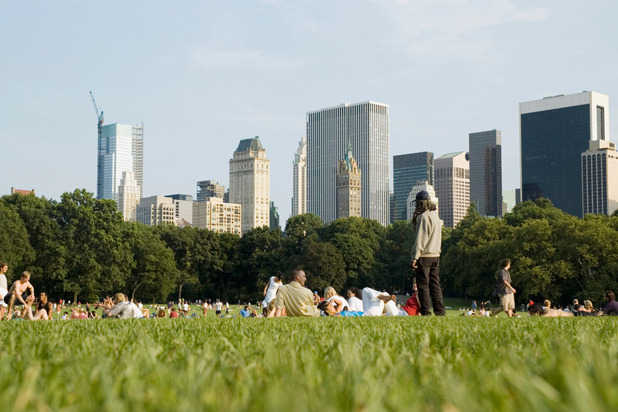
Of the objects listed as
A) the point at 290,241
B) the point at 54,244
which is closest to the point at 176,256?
the point at 290,241

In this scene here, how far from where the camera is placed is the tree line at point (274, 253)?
72.2 meters

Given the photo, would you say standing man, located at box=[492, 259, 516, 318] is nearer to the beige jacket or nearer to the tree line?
the beige jacket

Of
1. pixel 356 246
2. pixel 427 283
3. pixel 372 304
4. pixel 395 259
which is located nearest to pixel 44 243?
pixel 356 246

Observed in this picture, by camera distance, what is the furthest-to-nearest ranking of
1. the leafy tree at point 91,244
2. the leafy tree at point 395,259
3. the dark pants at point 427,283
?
the leafy tree at point 395,259 → the leafy tree at point 91,244 → the dark pants at point 427,283

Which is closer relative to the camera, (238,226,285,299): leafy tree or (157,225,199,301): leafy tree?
(157,225,199,301): leafy tree

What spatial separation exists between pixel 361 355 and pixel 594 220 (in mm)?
77015

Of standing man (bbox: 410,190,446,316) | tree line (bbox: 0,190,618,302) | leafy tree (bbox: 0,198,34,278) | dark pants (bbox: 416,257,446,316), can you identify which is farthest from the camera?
tree line (bbox: 0,190,618,302)

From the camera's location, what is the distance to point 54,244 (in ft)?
250

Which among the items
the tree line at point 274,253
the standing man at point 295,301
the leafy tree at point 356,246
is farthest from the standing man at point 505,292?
the leafy tree at point 356,246

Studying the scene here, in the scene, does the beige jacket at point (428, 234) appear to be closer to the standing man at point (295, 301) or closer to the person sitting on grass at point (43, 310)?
the standing man at point (295, 301)

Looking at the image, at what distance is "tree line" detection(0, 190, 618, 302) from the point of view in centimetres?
7219

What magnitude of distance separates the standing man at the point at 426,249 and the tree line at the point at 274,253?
5803 centimetres

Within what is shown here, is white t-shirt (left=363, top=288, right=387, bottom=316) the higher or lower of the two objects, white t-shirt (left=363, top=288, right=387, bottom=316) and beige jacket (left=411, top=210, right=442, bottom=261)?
the lower

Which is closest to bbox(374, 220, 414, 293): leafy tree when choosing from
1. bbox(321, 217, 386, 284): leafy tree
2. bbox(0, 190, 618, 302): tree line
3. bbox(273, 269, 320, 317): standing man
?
bbox(0, 190, 618, 302): tree line
